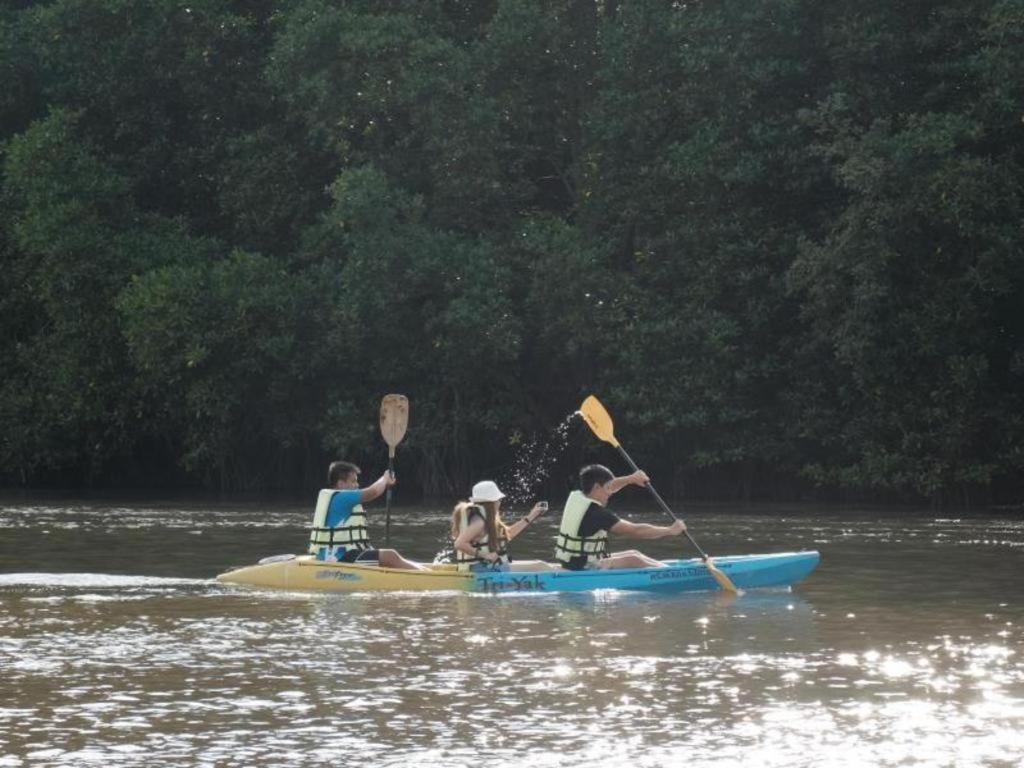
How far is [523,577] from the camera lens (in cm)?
1692

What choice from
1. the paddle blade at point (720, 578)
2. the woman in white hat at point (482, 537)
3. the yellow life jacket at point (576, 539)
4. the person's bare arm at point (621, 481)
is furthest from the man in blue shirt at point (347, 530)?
the paddle blade at point (720, 578)

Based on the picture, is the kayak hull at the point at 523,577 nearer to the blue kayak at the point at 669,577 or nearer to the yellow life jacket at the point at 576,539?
the blue kayak at the point at 669,577

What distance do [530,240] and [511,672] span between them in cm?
2397

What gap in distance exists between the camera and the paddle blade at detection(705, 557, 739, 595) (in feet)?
56.4

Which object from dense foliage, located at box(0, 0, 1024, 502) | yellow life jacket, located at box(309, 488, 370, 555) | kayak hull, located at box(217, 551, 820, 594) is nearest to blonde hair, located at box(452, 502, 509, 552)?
kayak hull, located at box(217, 551, 820, 594)

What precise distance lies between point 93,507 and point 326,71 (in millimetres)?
9630

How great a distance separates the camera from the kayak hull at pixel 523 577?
55.5 ft

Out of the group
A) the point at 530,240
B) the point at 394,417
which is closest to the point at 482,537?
the point at 394,417

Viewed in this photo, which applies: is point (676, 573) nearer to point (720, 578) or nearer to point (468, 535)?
point (720, 578)

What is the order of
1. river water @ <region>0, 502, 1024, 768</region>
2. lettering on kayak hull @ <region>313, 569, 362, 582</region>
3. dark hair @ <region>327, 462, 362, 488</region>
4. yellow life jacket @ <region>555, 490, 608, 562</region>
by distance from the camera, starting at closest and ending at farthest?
river water @ <region>0, 502, 1024, 768</region> < yellow life jacket @ <region>555, 490, 608, 562</region> < dark hair @ <region>327, 462, 362, 488</region> < lettering on kayak hull @ <region>313, 569, 362, 582</region>

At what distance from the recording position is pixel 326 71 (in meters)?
36.5

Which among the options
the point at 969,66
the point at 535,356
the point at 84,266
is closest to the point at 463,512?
the point at 969,66

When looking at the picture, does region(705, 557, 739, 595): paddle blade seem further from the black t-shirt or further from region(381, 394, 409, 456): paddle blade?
region(381, 394, 409, 456): paddle blade

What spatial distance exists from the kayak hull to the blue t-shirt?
39 centimetres
